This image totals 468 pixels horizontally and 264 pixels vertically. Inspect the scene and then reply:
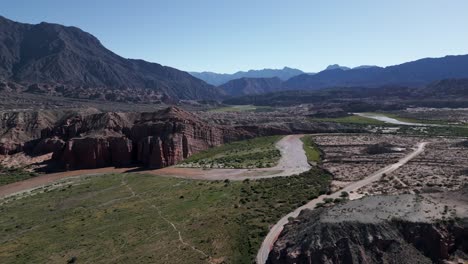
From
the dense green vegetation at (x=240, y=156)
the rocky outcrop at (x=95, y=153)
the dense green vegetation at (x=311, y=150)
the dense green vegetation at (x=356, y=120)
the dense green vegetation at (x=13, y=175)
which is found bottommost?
the dense green vegetation at (x=356, y=120)

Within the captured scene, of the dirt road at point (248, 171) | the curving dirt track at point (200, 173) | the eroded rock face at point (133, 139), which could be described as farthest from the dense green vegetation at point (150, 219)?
the eroded rock face at point (133, 139)

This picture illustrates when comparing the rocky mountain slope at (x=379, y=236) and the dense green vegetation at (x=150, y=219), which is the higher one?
the rocky mountain slope at (x=379, y=236)

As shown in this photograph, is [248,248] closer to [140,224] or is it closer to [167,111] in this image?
[140,224]

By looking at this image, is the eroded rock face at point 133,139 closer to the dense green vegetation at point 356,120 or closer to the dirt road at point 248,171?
the dirt road at point 248,171

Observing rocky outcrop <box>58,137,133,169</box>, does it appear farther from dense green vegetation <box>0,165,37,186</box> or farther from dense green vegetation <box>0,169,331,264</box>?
dense green vegetation <box>0,169,331,264</box>

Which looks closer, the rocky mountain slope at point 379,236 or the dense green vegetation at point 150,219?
the rocky mountain slope at point 379,236

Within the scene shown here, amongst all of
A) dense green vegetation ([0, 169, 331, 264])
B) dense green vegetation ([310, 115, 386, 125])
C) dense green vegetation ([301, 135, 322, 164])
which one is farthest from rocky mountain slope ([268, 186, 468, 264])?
dense green vegetation ([310, 115, 386, 125])
